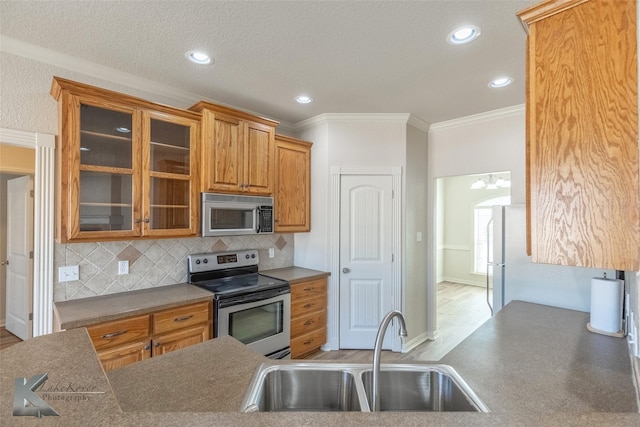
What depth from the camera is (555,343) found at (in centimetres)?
158

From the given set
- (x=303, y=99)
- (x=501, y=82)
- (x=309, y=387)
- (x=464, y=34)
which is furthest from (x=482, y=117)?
(x=309, y=387)

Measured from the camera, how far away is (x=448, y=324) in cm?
429

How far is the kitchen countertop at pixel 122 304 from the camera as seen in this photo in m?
1.88

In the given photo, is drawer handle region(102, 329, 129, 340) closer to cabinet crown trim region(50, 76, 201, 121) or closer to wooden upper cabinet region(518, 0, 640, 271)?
cabinet crown trim region(50, 76, 201, 121)

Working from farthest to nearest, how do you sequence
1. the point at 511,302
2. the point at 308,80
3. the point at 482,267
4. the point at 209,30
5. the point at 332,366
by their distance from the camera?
the point at 482,267
the point at 308,80
the point at 511,302
the point at 209,30
the point at 332,366

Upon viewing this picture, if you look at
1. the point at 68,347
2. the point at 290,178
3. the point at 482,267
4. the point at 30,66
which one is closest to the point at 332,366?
the point at 68,347

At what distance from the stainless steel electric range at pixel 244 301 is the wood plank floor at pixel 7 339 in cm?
255

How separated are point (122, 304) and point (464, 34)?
2.87m

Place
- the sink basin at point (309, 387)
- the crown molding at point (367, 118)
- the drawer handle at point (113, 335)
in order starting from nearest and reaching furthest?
the sink basin at point (309, 387), the drawer handle at point (113, 335), the crown molding at point (367, 118)

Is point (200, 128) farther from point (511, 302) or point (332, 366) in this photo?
point (511, 302)

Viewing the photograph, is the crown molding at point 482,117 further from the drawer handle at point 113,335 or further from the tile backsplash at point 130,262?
the drawer handle at point 113,335

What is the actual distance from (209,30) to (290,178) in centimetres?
173

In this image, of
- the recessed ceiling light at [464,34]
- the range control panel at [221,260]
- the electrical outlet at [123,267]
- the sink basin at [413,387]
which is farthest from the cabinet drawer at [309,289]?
the recessed ceiling light at [464,34]

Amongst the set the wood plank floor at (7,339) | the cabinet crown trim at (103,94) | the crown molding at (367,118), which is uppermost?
the crown molding at (367,118)
